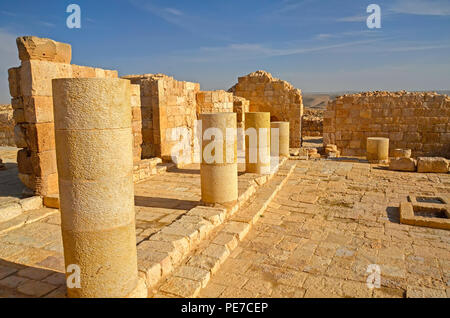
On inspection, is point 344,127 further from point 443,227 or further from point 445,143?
point 443,227

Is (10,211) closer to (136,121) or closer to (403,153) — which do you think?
(136,121)

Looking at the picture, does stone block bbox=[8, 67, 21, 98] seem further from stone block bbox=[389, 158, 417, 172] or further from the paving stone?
stone block bbox=[389, 158, 417, 172]

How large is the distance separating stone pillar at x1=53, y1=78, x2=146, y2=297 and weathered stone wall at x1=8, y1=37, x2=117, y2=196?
137 inches

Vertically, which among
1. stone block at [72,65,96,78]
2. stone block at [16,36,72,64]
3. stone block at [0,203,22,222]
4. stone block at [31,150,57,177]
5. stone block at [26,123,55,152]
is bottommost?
stone block at [0,203,22,222]

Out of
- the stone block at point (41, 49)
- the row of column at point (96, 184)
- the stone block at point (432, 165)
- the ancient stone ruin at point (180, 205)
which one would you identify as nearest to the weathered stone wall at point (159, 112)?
the ancient stone ruin at point (180, 205)

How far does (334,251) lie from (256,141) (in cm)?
419

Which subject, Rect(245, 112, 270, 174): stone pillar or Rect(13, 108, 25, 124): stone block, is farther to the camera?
Rect(245, 112, 270, 174): stone pillar

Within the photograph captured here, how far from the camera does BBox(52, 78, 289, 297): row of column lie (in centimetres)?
298

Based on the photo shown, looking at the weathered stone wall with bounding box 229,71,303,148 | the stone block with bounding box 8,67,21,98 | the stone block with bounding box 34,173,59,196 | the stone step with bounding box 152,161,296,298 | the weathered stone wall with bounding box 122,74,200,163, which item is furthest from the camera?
the weathered stone wall with bounding box 229,71,303,148

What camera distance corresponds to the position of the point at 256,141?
8758mm

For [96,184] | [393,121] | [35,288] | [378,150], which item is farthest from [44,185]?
[393,121]

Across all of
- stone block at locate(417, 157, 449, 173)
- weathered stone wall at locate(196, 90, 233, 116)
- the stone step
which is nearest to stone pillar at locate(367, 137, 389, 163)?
stone block at locate(417, 157, 449, 173)

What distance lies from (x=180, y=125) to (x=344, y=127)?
8610 mm

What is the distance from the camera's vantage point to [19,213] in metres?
5.82
